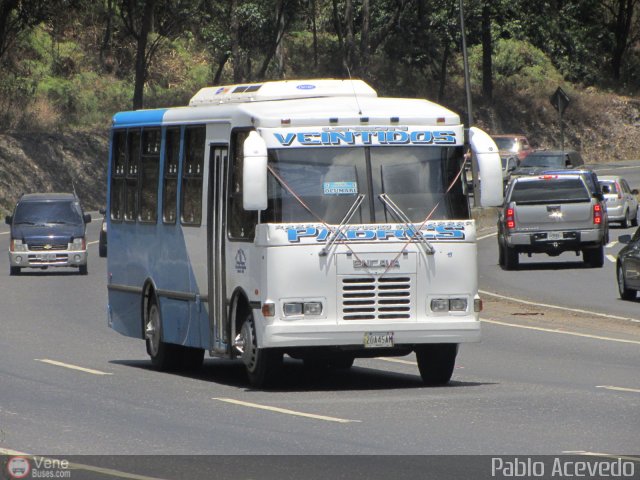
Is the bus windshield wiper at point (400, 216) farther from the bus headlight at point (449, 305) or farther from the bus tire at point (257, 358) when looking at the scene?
the bus tire at point (257, 358)

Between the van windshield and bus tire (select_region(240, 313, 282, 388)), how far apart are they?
24247mm

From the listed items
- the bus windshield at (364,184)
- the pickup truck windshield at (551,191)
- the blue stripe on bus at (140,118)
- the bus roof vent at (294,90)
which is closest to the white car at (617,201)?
the pickup truck windshield at (551,191)

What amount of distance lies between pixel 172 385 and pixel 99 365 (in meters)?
2.44

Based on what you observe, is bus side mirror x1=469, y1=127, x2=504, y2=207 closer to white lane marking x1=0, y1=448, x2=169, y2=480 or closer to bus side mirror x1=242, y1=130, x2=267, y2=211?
bus side mirror x1=242, y1=130, x2=267, y2=211

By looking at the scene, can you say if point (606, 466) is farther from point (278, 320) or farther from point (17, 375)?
point (17, 375)

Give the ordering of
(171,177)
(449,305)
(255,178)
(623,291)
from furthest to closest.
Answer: (623,291) → (171,177) → (449,305) → (255,178)

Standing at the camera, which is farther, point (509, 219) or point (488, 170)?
point (509, 219)

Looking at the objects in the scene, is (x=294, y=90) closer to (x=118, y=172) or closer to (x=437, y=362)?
(x=437, y=362)

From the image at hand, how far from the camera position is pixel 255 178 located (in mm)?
14484

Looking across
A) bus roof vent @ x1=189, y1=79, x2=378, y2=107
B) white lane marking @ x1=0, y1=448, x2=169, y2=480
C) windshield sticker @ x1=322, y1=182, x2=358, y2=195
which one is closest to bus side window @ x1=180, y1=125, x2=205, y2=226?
bus roof vent @ x1=189, y1=79, x2=378, y2=107

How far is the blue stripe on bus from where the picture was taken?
18.0 metres

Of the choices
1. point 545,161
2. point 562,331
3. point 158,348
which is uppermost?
point 545,161

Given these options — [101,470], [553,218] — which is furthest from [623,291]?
[101,470]

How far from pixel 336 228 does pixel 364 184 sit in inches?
22.3
